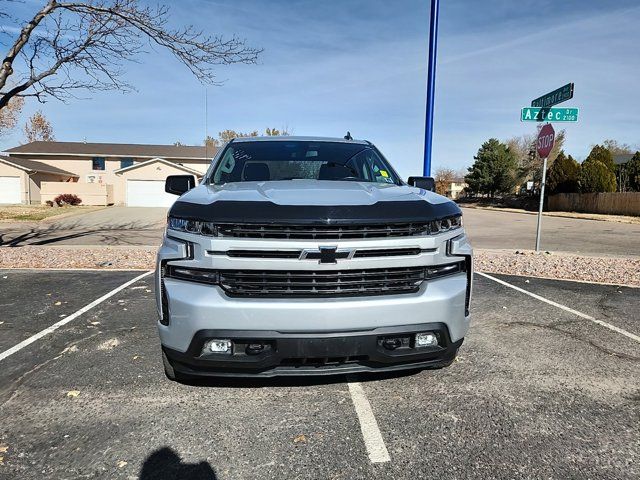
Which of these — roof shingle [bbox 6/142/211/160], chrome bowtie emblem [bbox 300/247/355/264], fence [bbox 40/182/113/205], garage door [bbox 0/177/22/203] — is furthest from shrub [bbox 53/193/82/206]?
chrome bowtie emblem [bbox 300/247/355/264]

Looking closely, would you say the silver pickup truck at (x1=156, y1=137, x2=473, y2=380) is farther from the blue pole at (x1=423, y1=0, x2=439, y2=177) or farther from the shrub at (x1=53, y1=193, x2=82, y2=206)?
the shrub at (x1=53, y1=193, x2=82, y2=206)

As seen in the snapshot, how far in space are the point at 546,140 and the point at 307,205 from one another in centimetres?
873

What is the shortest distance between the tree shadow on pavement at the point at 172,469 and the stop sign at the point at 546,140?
954cm

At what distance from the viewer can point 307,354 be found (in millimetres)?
2479

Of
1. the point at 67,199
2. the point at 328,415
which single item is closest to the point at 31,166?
the point at 67,199

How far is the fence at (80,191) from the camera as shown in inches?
1393

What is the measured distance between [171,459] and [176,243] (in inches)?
46.6

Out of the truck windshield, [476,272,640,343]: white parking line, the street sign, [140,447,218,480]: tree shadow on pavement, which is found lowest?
[140,447,218,480]: tree shadow on pavement

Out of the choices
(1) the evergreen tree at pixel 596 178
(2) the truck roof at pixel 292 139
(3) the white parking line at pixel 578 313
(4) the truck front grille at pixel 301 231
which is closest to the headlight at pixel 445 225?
(4) the truck front grille at pixel 301 231

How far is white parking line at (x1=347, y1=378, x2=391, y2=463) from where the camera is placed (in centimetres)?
239

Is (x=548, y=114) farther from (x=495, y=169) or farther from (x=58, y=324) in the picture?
(x=495, y=169)

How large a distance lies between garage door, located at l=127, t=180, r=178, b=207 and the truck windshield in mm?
34712

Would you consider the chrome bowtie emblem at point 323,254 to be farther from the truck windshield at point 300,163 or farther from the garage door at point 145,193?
the garage door at point 145,193

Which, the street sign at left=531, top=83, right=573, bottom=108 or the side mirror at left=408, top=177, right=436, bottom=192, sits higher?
the street sign at left=531, top=83, right=573, bottom=108
